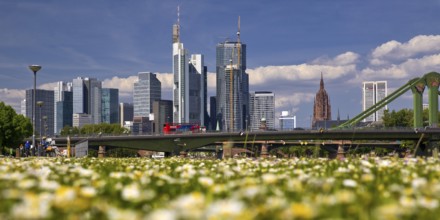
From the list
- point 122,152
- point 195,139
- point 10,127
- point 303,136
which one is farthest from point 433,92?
point 10,127

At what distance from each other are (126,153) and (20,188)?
17270cm

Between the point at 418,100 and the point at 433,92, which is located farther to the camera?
the point at 418,100

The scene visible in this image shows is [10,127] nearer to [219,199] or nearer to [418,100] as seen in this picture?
[418,100]

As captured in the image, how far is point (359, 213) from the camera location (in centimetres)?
505

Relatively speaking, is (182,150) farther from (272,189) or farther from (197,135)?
(272,189)

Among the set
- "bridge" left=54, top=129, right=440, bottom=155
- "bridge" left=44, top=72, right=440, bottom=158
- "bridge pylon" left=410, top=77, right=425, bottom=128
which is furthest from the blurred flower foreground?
"bridge pylon" left=410, top=77, right=425, bottom=128

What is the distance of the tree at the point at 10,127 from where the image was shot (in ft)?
314

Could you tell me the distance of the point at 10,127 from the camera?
9681 centimetres

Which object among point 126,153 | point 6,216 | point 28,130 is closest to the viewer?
point 6,216

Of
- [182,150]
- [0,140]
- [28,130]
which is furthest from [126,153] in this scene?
[0,140]

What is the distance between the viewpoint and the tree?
9569 centimetres

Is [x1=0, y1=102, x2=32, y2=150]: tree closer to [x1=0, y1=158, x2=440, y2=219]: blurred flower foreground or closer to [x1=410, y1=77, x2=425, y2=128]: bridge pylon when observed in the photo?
[x1=410, y1=77, x2=425, y2=128]: bridge pylon

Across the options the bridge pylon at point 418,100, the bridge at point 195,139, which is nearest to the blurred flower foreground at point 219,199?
the bridge at point 195,139

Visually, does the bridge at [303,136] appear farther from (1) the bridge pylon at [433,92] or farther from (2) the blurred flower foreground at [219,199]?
(2) the blurred flower foreground at [219,199]
